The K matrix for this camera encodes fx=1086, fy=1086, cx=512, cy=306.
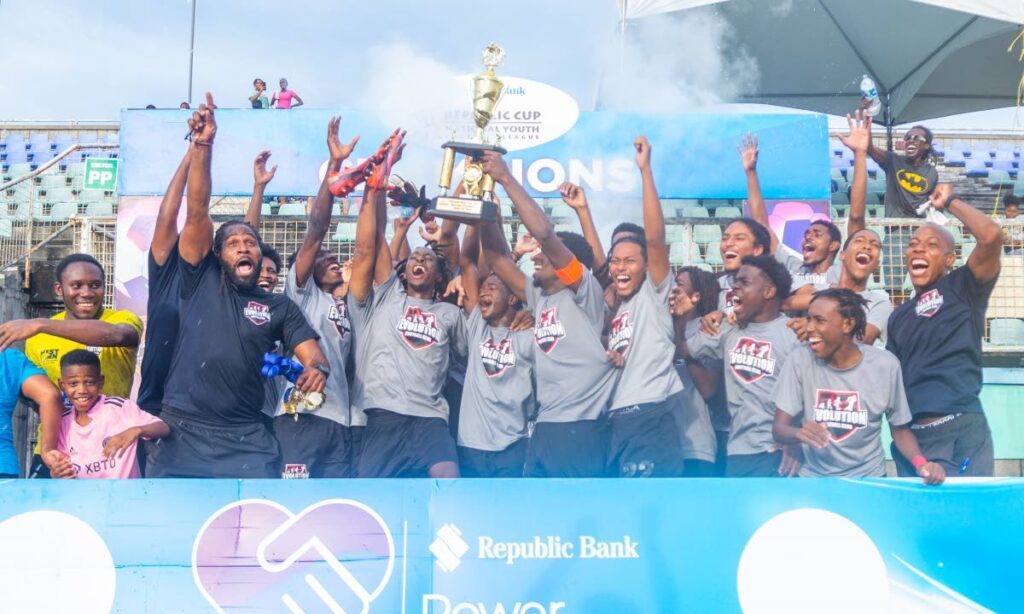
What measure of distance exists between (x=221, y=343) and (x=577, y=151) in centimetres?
475

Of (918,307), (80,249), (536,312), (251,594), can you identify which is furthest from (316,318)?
(80,249)

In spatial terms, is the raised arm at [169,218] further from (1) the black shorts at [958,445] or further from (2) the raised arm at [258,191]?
(1) the black shorts at [958,445]

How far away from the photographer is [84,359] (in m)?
4.98

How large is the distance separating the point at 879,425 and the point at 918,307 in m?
0.79

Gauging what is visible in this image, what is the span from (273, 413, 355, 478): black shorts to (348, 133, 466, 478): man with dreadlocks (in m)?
0.11

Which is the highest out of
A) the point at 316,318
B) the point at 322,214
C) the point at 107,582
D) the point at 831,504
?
the point at 322,214

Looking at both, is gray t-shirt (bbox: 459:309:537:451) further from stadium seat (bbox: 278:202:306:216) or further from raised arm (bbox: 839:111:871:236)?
stadium seat (bbox: 278:202:306:216)

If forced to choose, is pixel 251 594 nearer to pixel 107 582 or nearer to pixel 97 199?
pixel 107 582

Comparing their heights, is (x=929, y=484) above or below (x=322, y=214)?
below

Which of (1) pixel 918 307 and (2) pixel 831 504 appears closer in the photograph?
(2) pixel 831 504

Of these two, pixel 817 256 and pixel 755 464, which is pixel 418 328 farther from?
pixel 817 256

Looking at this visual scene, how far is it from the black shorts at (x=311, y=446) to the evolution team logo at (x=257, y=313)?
55cm

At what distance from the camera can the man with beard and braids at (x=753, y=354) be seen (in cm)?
530

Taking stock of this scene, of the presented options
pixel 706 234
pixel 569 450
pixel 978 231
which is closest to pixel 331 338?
pixel 569 450
